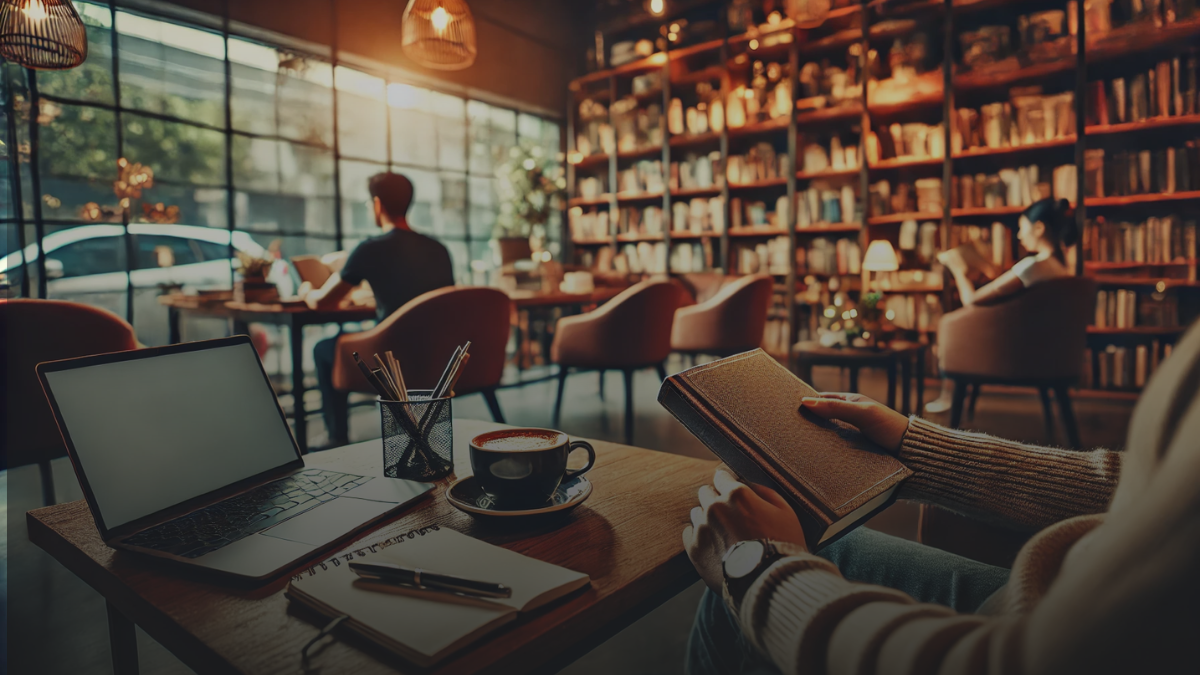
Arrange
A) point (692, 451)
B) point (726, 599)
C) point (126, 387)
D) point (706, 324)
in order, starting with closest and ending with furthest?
point (726, 599), point (126, 387), point (692, 451), point (706, 324)

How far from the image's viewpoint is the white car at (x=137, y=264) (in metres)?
4.00

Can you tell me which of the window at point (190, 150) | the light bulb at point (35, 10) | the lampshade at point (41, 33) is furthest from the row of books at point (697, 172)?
the light bulb at point (35, 10)

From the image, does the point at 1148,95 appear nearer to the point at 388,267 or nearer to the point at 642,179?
the point at 642,179

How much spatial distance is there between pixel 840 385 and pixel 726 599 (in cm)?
467

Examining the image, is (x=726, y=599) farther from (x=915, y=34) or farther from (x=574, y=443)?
(x=915, y=34)

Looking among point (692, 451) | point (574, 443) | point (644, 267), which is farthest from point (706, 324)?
point (574, 443)

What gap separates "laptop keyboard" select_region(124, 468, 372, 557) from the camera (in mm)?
667

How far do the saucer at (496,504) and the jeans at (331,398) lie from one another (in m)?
2.14

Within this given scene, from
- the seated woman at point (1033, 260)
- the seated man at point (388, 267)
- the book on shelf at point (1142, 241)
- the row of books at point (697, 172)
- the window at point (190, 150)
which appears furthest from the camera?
the row of books at point (697, 172)

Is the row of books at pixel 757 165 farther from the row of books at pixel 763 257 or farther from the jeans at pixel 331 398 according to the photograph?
the jeans at pixel 331 398

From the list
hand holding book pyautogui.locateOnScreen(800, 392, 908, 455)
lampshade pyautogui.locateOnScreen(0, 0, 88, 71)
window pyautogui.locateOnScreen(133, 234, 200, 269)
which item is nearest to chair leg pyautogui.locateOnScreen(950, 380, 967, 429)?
hand holding book pyautogui.locateOnScreen(800, 392, 908, 455)

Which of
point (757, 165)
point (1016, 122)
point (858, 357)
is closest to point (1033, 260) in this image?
point (858, 357)

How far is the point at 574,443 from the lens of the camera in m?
0.90

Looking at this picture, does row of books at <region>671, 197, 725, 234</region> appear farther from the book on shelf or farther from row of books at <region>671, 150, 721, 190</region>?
the book on shelf
